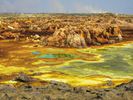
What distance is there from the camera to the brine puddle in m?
49.2

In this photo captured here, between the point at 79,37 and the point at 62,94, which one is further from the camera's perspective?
the point at 79,37

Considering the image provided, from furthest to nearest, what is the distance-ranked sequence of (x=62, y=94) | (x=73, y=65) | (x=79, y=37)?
(x=79, y=37) → (x=73, y=65) → (x=62, y=94)

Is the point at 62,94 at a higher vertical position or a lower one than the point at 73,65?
higher

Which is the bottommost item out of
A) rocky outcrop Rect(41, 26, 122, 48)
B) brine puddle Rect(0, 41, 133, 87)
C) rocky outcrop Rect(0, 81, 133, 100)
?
brine puddle Rect(0, 41, 133, 87)

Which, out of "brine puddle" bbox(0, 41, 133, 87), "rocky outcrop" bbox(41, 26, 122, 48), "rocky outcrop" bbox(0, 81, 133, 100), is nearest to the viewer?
"rocky outcrop" bbox(0, 81, 133, 100)

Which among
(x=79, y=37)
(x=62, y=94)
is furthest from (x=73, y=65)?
(x=62, y=94)

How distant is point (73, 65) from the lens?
204ft

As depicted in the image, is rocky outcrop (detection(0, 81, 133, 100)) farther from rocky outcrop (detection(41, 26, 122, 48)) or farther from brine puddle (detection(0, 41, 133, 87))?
rocky outcrop (detection(41, 26, 122, 48))

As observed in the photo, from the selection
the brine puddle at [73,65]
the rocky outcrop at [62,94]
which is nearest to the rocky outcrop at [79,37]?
the brine puddle at [73,65]

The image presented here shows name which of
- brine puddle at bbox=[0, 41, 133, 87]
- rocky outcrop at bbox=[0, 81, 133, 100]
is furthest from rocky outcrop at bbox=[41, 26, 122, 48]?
rocky outcrop at bbox=[0, 81, 133, 100]

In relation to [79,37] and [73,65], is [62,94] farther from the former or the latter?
[79,37]

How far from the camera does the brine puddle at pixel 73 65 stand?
4919 cm

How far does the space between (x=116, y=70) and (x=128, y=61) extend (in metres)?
9.08

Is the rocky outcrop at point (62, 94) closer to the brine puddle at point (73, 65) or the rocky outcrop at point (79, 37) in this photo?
the brine puddle at point (73, 65)
